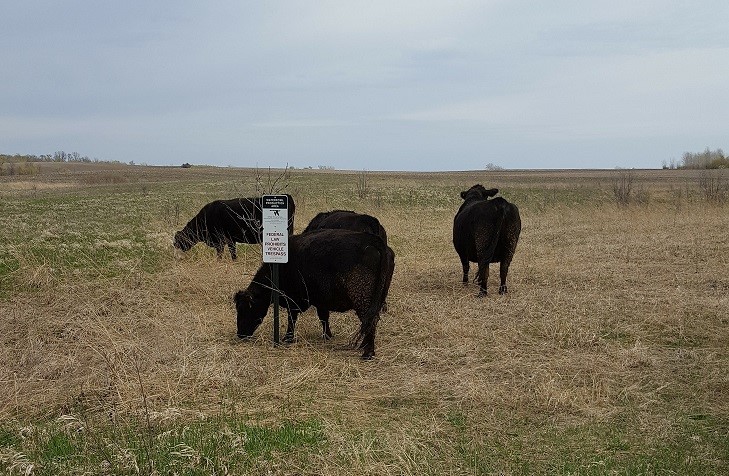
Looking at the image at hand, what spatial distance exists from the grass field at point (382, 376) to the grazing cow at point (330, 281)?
442 mm

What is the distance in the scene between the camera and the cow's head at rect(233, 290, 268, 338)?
877cm

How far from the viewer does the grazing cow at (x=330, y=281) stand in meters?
7.89

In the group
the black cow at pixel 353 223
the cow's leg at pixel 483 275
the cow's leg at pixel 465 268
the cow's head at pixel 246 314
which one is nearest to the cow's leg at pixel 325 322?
the cow's head at pixel 246 314

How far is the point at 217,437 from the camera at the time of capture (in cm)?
495

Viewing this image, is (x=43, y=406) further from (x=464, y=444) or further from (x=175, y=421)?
(x=464, y=444)

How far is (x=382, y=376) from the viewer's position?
7.23m

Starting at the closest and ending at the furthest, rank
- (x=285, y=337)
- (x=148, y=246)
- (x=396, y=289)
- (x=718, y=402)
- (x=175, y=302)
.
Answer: (x=718, y=402) < (x=285, y=337) < (x=175, y=302) < (x=396, y=289) < (x=148, y=246)

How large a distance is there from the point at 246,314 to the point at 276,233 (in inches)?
49.1

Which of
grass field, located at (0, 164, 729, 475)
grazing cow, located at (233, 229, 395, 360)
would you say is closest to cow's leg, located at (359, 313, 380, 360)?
grazing cow, located at (233, 229, 395, 360)

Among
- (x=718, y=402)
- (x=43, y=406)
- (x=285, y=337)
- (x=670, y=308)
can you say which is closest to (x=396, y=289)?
(x=285, y=337)

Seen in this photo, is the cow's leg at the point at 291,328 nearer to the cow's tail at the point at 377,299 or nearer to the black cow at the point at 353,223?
the cow's tail at the point at 377,299

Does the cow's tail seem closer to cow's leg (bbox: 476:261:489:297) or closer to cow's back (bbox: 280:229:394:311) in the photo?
cow's back (bbox: 280:229:394:311)

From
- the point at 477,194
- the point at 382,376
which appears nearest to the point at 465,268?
the point at 477,194

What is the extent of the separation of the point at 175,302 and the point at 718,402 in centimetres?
811
